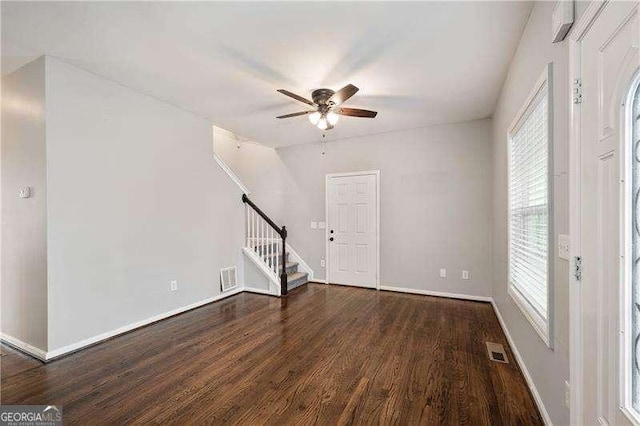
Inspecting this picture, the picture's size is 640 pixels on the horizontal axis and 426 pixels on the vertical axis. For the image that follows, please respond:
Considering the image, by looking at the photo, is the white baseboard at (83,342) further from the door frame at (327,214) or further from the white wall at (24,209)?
the door frame at (327,214)

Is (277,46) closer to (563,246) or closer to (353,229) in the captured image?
(563,246)

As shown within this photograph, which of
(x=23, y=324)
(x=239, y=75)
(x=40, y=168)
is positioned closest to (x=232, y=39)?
(x=239, y=75)

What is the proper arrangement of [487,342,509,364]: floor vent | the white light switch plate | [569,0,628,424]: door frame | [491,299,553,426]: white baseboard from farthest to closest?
1. [487,342,509,364]: floor vent
2. [491,299,553,426]: white baseboard
3. the white light switch plate
4. [569,0,628,424]: door frame

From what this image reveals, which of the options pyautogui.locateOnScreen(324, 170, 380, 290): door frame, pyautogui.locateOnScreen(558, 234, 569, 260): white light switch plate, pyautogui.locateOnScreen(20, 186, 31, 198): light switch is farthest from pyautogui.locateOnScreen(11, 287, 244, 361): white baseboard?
pyautogui.locateOnScreen(558, 234, 569, 260): white light switch plate

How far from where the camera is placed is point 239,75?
8.82 feet

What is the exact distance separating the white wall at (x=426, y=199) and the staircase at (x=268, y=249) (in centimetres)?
63

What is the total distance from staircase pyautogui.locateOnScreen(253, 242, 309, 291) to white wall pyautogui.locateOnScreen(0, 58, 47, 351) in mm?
2628

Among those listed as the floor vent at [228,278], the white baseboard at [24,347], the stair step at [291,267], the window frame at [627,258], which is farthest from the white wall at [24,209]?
the window frame at [627,258]

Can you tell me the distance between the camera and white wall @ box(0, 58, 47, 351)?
2.42m

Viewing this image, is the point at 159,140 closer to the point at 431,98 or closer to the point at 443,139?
the point at 431,98

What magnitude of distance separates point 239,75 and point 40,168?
6.62 feet

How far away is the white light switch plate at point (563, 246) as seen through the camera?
53.2 inches

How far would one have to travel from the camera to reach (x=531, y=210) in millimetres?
2039

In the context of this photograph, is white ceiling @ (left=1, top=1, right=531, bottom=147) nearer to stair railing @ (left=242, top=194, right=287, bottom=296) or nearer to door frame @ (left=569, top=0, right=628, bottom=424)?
door frame @ (left=569, top=0, right=628, bottom=424)
